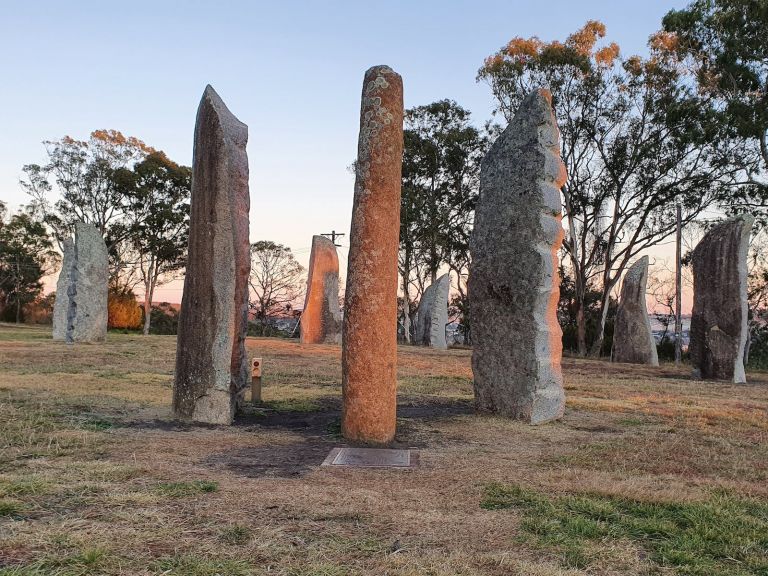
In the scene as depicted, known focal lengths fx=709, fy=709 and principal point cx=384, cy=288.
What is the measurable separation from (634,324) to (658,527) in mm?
17297

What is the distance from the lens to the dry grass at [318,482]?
337 centimetres

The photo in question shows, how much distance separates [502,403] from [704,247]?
838cm

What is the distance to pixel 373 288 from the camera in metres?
6.67

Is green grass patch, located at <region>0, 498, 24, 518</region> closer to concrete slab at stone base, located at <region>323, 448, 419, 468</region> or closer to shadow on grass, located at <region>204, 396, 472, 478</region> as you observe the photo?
shadow on grass, located at <region>204, 396, 472, 478</region>

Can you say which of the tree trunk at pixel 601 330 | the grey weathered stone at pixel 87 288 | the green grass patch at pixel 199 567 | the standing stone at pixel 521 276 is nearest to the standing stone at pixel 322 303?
the grey weathered stone at pixel 87 288

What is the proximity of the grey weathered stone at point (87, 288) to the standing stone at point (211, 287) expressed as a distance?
40.6ft

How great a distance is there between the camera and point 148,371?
41.6ft

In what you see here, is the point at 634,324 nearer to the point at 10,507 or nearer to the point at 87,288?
the point at 87,288

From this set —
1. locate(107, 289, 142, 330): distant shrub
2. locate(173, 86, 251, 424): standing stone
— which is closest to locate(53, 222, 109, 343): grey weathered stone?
locate(173, 86, 251, 424): standing stone

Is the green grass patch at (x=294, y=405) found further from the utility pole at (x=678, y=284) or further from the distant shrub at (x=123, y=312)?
the distant shrub at (x=123, y=312)

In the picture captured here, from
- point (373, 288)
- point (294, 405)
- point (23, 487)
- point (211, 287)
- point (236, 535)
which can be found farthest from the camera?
point (294, 405)

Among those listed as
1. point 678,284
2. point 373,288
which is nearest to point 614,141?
point 678,284

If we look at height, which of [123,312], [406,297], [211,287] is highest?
[406,297]

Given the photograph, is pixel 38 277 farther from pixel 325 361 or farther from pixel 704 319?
pixel 704 319
